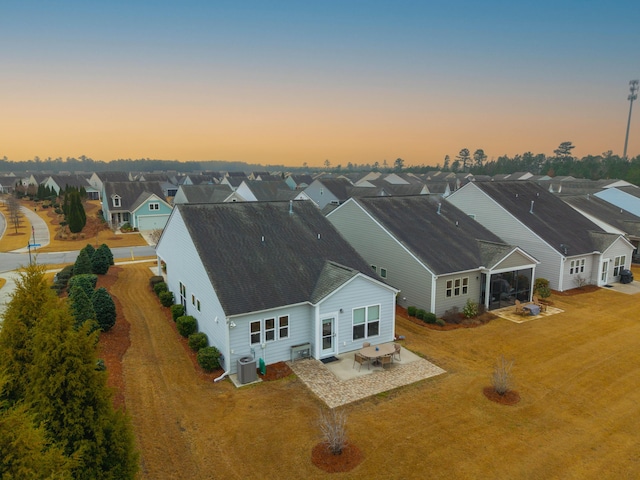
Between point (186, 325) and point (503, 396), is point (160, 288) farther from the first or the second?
point (503, 396)

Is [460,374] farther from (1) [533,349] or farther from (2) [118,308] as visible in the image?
(2) [118,308]

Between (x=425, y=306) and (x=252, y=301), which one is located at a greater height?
(x=252, y=301)

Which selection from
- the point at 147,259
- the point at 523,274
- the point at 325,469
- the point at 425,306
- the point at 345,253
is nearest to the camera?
the point at 325,469

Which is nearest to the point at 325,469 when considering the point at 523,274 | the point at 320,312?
the point at 320,312

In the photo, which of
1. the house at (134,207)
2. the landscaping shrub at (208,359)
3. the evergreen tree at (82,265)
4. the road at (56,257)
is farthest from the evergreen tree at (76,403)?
the house at (134,207)

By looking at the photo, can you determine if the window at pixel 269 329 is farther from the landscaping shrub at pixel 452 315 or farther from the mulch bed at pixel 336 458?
the landscaping shrub at pixel 452 315

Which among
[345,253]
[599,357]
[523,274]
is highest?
[345,253]

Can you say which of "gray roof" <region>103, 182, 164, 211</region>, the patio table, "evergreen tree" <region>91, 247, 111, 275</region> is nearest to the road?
"evergreen tree" <region>91, 247, 111, 275</region>

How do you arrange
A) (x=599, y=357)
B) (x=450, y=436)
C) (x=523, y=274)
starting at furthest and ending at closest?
1. (x=523, y=274)
2. (x=599, y=357)
3. (x=450, y=436)
